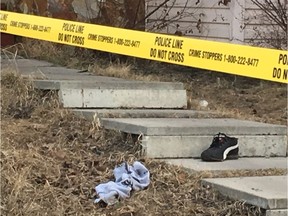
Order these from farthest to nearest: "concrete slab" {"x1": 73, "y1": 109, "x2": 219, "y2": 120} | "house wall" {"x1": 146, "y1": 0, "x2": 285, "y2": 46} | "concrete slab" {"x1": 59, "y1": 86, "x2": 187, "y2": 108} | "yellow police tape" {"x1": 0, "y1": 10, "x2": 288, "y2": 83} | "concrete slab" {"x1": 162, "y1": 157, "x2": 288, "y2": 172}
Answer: "house wall" {"x1": 146, "y1": 0, "x2": 285, "y2": 46} < "yellow police tape" {"x1": 0, "y1": 10, "x2": 288, "y2": 83} < "concrete slab" {"x1": 59, "y1": 86, "x2": 187, "y2": 108} < "concrete slab" {"x1": 73, "y1": 109, "x2": 219, "y2": 120} < "concrete slab" {"x1": 162, "y1": 157, "x2": 288, "y2": 172}

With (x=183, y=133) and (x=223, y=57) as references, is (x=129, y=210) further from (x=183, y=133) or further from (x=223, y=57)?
(x=223, y=57)

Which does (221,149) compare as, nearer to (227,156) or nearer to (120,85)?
(227,156)

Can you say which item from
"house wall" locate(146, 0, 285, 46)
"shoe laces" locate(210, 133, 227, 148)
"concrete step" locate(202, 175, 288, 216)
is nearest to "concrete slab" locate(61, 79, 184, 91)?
"shoe laces" locate(210, 133, 227, 148)

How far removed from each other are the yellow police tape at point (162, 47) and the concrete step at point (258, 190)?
62.9 inches

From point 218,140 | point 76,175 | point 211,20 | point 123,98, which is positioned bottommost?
point 76,175

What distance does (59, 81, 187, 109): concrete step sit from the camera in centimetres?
624

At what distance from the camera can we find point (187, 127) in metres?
5.46

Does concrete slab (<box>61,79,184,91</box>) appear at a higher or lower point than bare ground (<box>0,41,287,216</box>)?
higher

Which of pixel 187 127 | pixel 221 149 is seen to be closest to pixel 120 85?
pixel 187 127

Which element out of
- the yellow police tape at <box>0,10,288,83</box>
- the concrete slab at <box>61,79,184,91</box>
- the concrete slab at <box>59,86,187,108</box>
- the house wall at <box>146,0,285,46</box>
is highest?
the house wall at <box>146,0,285,46</box>

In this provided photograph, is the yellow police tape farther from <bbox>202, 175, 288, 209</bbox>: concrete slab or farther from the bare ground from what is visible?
<bbox>202, 175, 288, 209</bbox>: concrete slab

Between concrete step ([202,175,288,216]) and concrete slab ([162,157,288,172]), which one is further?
concrete slab ([162,157,288,172])

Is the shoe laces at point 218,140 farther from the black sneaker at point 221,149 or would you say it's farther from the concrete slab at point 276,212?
the concrete slab at point 276,212

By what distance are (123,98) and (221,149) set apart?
1489 millimetres
